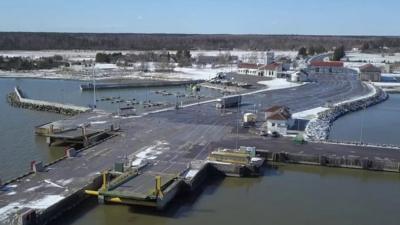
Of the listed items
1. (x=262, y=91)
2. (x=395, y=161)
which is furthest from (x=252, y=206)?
(x=262, y=91)

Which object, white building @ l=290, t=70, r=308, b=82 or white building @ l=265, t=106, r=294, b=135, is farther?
white building @ l=290, t=70, r=308, b=82

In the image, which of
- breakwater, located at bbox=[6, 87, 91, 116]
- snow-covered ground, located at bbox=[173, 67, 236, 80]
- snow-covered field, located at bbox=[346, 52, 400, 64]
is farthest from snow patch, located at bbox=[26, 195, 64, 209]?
snow-covered field, located at bbox=[346, 52, 400, 64]

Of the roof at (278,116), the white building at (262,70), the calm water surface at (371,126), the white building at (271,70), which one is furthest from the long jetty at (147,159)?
A: the white building at (262,70)

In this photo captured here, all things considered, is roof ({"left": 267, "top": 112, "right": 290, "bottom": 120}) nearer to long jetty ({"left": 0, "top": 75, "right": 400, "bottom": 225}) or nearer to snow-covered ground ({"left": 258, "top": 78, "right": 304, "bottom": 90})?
long jetty ({"left": 0, "top": 75, "right": 400, "bottom": 225})

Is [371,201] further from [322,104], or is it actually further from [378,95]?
[378,95]

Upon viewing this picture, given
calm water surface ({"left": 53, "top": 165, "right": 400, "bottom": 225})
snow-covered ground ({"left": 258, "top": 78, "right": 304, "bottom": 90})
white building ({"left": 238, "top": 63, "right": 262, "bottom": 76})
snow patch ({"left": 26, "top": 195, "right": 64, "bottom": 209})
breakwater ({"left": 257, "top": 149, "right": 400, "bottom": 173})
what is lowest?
calm water surface ({"left": 53, "top": 165, "right": 400, "bottom": 225})

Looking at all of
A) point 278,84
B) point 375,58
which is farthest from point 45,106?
point 375,58

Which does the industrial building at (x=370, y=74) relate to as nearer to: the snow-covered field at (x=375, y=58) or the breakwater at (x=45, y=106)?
the snow-covered field at (x=375, y=58)
